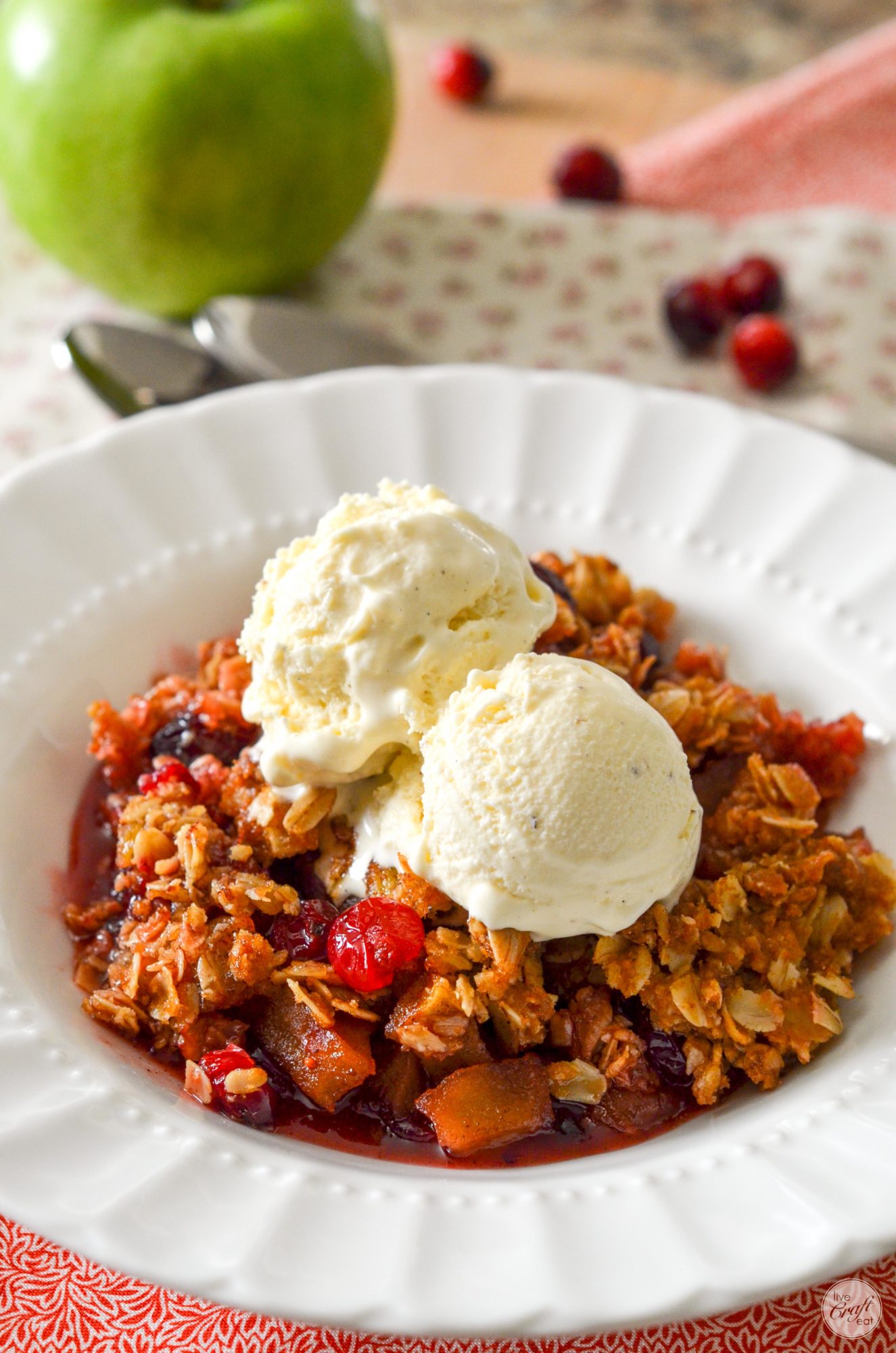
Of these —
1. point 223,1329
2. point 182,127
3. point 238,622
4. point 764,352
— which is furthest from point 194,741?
point 764,352

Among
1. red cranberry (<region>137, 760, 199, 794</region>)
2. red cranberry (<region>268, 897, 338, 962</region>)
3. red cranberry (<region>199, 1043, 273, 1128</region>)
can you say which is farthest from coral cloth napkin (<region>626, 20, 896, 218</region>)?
red cranberry (<region>199, 1043, 273, 1128</region>)

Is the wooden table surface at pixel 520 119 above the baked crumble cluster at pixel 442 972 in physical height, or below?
above

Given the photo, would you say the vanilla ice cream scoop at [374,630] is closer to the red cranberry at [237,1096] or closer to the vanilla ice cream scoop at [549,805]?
the vanilla ice cream scoop at [549,805]

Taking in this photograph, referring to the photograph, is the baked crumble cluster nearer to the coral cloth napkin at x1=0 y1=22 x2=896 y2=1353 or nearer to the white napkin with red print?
the coral cloth napkin at x1=0 y1=22 x2=896 y2=1353

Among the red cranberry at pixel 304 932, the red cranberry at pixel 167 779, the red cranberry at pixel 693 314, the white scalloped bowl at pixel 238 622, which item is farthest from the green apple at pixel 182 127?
the red cranberry at pixel 304 932

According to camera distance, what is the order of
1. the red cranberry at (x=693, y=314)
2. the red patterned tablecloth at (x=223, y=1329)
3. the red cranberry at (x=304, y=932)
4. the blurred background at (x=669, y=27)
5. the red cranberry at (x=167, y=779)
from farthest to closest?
the blurred background at (x=669, y=27) < the red cranberry at (x=693, y=314) < the red cranberry at (x=167, y=779) < the red cranberry at (x=304, y=932) < the red patterned tablecloth at (x=223, y=1329)

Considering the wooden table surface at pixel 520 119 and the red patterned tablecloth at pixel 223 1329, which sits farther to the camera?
the wooden table surface at pixel 520 119

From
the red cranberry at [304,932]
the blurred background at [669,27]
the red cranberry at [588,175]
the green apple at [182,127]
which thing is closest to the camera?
the red cranberry at [304,932]
